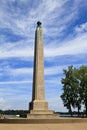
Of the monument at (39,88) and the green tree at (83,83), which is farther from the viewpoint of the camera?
the green tree at (83,83)

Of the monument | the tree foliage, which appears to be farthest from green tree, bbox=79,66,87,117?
the monument

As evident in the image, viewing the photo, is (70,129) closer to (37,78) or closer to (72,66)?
(37,78)

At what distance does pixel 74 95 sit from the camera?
167ft

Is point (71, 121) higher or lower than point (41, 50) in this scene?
lower

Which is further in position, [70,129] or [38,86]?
[38,86]

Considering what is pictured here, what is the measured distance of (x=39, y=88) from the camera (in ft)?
106

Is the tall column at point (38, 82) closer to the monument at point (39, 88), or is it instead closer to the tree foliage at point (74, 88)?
the monument at point (39, 88)

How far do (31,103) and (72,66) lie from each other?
22023mm

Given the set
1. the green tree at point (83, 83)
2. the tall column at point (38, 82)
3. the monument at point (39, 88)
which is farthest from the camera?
the green tree at point (83, 83)

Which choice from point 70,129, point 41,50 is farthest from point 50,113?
point 70,129

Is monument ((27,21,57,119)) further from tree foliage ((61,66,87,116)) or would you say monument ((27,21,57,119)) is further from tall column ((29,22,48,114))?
tree foliage ((61,66,87,116))

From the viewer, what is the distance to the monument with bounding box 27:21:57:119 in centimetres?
3150

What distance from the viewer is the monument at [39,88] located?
103 feet

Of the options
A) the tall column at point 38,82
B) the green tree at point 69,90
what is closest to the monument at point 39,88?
the tall column at point 38,82
